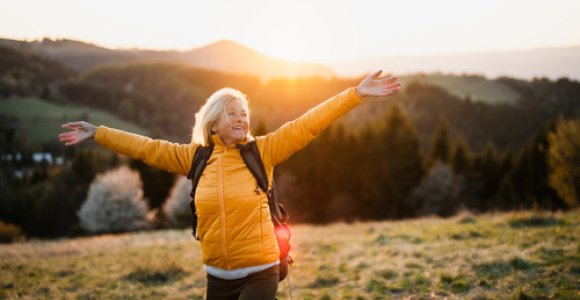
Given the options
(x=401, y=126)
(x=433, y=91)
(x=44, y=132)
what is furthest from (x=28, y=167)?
(x=433, y=91)

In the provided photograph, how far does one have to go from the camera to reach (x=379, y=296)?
6859 millimetres

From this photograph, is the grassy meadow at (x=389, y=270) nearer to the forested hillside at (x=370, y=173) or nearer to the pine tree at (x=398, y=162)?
the forested hillside at (x=370, y=173)

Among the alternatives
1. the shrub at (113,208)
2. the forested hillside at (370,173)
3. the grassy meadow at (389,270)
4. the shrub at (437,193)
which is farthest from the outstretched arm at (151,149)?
the shrub at (113,208)

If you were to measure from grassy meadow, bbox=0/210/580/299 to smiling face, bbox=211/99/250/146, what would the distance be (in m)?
4.04

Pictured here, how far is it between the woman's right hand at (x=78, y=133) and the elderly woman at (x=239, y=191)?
1154mm

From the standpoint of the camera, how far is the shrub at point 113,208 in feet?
160

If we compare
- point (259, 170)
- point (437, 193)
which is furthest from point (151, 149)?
point (437, 193)

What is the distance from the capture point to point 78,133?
468 centimetres

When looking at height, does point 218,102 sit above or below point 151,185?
above

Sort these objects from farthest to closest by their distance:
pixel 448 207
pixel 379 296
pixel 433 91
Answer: pixel 433 91, pixel 448 207, pixel 379 296

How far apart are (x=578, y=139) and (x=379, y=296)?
3078 centimetres

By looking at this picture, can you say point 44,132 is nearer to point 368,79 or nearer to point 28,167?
point 28,167

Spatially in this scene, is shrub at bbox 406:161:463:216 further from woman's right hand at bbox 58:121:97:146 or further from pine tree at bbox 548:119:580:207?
woman's right hand at bbox 58:121:97:146

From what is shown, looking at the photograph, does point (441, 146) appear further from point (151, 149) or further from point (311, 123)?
point (151, 149)
